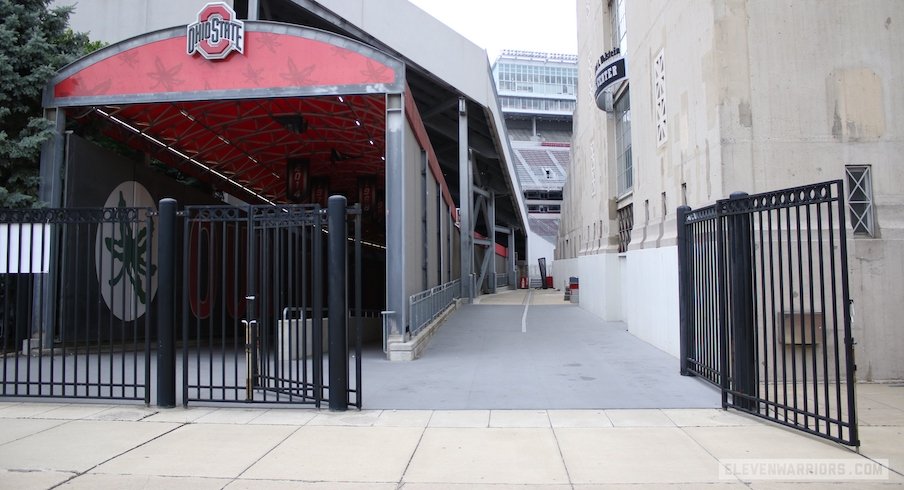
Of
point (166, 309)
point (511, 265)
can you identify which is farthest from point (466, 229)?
point (511, 265)

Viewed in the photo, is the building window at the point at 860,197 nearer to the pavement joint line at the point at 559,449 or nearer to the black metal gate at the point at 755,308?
the black metal gate at the point at 755,308

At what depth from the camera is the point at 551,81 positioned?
115 meters

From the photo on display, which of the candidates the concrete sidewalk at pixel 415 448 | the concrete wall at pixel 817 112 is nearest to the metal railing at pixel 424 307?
the concrete sidewalk at pixel 415 448

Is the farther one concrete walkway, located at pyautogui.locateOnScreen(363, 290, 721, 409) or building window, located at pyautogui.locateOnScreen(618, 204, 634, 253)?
building window, located at pyautogui.locateOnScreen(618, 204, 634, 253)

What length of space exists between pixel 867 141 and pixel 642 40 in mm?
5869

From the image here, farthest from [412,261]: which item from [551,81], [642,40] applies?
[551,81]

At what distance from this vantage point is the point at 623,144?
58.7ft

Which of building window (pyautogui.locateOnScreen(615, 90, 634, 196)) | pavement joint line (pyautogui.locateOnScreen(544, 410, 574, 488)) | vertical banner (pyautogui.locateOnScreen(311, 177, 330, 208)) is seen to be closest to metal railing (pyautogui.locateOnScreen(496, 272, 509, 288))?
vertical banner (pyautogui.locateOnScreen(311, 177, 330, 208))

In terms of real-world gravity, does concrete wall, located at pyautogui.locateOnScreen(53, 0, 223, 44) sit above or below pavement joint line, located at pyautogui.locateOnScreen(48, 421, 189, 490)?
above

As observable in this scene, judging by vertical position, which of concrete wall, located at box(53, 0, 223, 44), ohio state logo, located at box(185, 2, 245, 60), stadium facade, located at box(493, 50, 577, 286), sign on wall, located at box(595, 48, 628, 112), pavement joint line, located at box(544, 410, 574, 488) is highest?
stadium facade, located at box(493, 50, 577, 286)

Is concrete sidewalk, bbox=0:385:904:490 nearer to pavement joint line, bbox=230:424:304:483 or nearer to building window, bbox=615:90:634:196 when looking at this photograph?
pavement joint line, bbox=230:424:304:483

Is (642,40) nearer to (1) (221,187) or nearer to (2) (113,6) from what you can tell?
(1) (221,187)

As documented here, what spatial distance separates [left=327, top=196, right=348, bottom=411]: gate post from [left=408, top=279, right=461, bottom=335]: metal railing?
183 inches

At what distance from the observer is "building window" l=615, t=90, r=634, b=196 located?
1727 centimetres
